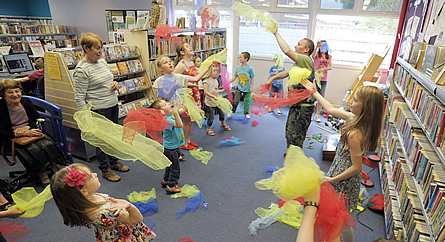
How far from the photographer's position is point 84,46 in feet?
9.80

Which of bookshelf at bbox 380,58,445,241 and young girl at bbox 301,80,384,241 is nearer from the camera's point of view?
bookshelf at bbox 380,58,445,241

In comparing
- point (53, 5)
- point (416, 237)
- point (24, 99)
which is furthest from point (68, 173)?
point (53, 5)

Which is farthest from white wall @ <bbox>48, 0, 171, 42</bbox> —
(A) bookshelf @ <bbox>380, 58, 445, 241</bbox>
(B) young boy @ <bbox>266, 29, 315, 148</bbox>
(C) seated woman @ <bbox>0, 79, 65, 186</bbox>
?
(A) bookshelf @ <bbox>380, 58, 445, 241</bbox>

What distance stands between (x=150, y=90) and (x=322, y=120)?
146 inches

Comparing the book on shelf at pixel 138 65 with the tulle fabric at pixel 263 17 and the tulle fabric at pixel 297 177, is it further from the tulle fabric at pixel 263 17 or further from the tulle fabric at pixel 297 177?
the tulle fabric at pixel 297 177

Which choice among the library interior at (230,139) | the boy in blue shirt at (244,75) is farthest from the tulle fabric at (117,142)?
the boy in blue shirt at (244,75)

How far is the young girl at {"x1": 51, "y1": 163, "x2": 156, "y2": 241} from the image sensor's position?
57.6 inches

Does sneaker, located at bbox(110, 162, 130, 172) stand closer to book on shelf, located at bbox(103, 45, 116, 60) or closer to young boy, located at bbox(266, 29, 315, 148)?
book on shelf, located at bbox(103, 45, 116, 60)

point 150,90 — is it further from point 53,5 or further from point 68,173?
point 53,5

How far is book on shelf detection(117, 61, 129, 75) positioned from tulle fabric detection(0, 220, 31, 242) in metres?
2.69

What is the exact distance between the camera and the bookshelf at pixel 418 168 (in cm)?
171

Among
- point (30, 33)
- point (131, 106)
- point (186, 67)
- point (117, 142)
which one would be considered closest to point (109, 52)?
point (131, 106)

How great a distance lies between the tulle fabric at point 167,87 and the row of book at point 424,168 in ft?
8.52

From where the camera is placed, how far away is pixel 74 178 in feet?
4.76
